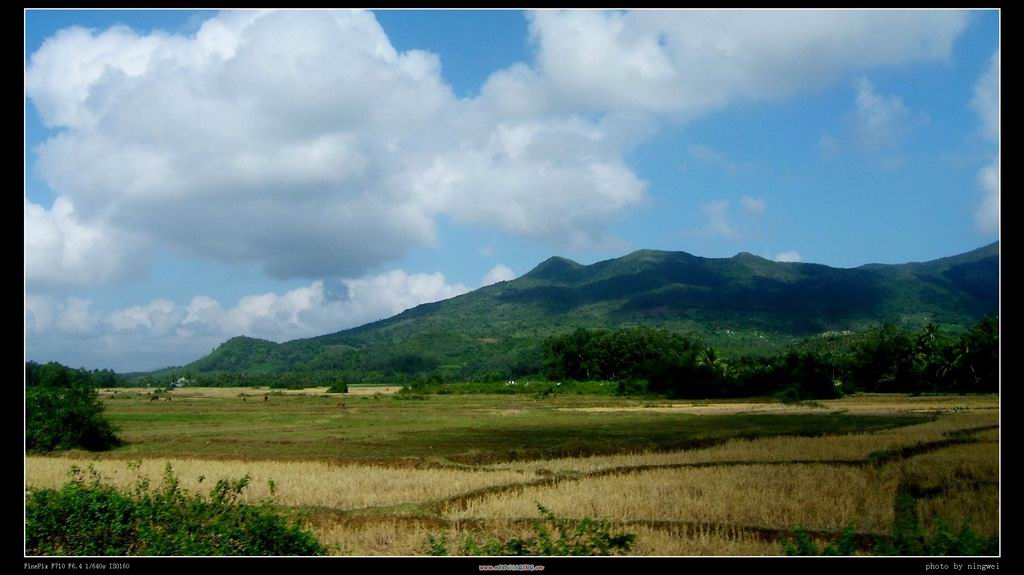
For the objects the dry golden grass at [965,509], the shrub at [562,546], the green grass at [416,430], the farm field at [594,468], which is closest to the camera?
the shrub at [562,546]

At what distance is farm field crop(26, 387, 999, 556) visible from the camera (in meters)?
7.50

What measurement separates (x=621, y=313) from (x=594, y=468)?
49.2 metres

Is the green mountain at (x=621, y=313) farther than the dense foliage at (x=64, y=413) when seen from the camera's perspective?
Yes

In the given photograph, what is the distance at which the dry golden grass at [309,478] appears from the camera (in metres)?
10.0

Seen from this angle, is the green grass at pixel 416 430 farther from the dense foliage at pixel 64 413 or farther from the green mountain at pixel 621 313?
the green mountain at pixel 621 313

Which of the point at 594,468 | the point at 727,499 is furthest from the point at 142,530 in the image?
the point at 594,468

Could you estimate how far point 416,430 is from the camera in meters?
21.2

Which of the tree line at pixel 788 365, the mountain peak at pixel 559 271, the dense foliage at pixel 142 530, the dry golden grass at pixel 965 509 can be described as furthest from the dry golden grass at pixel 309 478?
the mountain peak at pixel 559 271

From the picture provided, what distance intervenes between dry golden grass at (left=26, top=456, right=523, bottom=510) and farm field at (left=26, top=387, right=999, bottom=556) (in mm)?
48

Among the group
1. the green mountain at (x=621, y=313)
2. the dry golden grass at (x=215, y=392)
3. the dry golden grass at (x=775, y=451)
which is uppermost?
the green mountain at (x=621, y=313)

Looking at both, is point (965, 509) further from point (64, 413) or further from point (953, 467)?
point (64, 413)

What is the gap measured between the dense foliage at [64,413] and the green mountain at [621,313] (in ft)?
22.7

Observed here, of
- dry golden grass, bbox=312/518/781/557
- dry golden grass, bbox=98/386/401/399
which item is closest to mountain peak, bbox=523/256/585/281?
dry golden grass, bbox=98/386/401/399

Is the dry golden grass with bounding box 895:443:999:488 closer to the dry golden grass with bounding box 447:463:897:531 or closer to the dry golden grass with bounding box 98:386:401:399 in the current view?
the dry golden grass with bounding box 447:463:897:531
